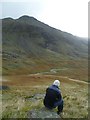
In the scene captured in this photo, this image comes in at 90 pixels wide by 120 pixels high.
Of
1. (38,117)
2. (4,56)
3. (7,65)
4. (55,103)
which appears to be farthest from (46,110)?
(4,56)

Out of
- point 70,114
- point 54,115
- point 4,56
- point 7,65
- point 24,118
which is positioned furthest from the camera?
point 4,56

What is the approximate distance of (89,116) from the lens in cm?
1430

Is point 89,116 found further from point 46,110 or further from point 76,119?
point 46,110

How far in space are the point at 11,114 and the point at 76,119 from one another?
123 inches

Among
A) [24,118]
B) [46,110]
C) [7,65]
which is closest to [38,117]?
[24,118]

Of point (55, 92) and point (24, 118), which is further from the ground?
point (55, 92)

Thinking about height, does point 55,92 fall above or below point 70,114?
above

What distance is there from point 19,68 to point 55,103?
121901 millimetres

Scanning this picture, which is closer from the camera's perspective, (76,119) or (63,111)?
(76,119)

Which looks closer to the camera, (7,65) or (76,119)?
(76,119)

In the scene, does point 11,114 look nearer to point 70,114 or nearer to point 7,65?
point 70,114

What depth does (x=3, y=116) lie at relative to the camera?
43.6ft

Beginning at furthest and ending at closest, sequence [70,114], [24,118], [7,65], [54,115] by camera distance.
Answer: [7,65], [70,114], [54,115], [24,118]

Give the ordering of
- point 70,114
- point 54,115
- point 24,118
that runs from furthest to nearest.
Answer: point 70,114 → point 54,115 → point 24,118
